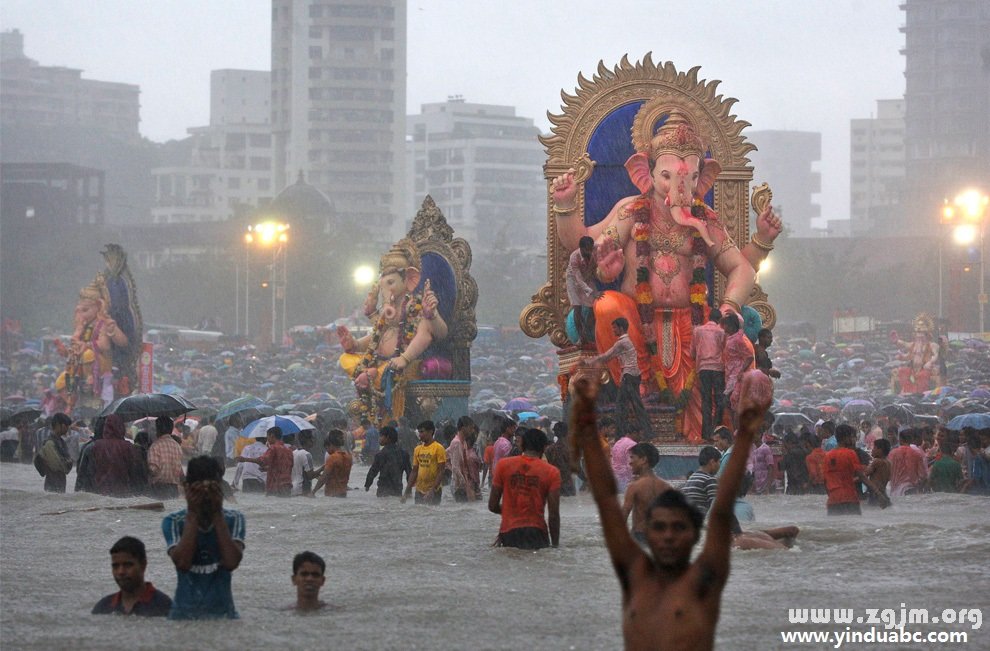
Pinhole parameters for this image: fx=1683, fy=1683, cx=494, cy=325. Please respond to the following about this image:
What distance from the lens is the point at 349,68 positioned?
138 m

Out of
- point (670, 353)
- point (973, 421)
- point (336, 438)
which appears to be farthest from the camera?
point (973, 421)

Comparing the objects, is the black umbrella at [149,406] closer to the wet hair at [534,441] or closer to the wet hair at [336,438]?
the wet hair at [336,438]

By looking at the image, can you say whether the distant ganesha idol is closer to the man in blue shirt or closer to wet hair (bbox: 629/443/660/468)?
wet hair (bbox: 629/443/660/468)

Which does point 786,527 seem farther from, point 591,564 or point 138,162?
point 138,162

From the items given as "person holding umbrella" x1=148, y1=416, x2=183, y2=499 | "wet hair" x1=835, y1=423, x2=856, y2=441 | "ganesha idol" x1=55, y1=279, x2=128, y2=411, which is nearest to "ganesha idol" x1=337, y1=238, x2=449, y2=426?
"ganesha idol" x1=55, y1=279, x2=128, y2=411

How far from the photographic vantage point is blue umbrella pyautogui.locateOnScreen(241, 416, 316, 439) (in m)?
22.1

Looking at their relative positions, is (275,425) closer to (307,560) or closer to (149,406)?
(149,406)

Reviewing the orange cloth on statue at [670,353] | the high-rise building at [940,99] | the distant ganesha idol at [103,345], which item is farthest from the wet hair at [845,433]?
the high-rise building at [940,99]

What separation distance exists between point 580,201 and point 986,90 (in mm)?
110033

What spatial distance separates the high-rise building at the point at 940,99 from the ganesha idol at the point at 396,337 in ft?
321

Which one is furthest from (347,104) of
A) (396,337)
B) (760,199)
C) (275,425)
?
(760,199)

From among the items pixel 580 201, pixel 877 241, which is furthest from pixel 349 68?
pixel 580 201

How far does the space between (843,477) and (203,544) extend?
8.41m

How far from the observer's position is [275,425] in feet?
72.7
